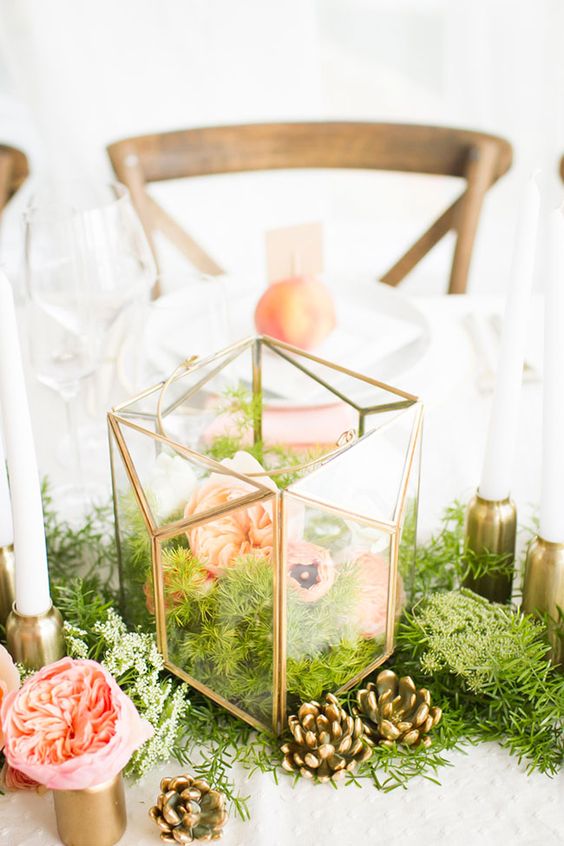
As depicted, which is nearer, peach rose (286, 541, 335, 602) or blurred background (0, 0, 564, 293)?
peach rose (286, 541, 335, 602)

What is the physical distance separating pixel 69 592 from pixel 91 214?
430mm

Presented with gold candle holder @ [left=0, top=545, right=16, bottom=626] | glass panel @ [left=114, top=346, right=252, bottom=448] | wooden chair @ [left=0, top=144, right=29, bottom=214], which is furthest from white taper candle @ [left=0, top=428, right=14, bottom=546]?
wooden chair @ [left=0, top=144, right=29, bottom=214]

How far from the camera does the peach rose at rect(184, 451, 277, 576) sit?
569 mm

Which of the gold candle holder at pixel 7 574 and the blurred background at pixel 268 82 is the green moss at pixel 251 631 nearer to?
the gold candle holder at pixel 7 574

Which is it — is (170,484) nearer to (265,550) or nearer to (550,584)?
(265,550)

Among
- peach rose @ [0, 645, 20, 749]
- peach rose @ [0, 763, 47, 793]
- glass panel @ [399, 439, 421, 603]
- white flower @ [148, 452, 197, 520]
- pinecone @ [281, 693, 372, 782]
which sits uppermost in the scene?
Answer: white flower @ [148, 452, 197, 520]

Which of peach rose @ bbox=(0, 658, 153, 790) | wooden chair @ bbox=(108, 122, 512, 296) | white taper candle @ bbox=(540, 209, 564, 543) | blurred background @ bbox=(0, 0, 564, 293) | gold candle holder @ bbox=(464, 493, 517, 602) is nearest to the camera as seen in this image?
peach rose @ bbox=(0, 658, 153, 790)

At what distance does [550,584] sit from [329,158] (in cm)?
130

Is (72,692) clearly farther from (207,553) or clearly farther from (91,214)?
(91,214)

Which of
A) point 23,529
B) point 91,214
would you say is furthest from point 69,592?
point 91,214

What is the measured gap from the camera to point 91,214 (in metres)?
0.97

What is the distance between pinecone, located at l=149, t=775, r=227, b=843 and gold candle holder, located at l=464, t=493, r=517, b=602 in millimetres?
269

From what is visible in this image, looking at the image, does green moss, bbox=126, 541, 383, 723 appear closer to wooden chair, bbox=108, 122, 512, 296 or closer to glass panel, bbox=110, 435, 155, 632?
glass panel, bbox=110, 435, 155, 632

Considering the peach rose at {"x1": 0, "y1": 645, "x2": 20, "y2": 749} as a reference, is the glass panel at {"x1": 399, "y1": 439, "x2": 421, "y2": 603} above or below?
above
